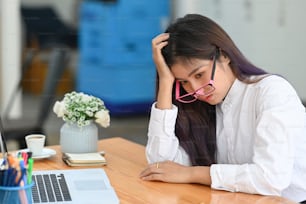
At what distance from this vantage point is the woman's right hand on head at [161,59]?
5.77 ft

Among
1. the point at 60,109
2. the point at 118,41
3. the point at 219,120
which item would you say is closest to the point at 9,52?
the point at 118,41

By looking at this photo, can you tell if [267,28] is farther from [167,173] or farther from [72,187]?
[72,187]

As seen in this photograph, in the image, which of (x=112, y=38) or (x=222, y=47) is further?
(x=112, y=38)

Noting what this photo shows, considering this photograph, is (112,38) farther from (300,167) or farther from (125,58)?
(300,167)

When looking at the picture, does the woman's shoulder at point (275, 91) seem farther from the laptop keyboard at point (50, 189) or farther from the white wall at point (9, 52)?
the white wall at point (9, 52)

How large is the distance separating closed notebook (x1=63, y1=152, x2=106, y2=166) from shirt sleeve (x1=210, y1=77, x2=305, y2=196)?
0.39 meters

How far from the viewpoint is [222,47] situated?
1722 millimetres

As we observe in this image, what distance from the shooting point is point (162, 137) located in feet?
6.00

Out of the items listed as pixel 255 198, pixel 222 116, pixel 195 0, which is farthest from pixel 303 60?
pixel 255 198

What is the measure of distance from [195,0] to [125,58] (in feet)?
2.29

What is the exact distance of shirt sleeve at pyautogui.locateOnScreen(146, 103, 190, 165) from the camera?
1812 mm

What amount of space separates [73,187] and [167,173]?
26cm

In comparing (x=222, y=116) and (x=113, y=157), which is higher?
(x=222, y=116)

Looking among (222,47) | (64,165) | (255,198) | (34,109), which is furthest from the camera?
(34,109)
